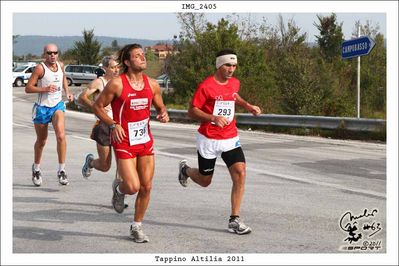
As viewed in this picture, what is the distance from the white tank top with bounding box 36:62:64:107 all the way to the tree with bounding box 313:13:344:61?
32.0 meters

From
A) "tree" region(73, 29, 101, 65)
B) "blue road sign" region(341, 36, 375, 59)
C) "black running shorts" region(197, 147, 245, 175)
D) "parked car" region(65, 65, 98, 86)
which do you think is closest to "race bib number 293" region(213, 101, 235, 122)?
"black running shorts" region(197, 147, 245, 175)

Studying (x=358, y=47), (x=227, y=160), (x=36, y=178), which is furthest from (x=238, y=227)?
(x=358, y=47)

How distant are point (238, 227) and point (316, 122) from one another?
11.6 m

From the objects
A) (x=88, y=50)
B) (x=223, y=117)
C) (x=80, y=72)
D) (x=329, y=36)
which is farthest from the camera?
(x=88, y=50)

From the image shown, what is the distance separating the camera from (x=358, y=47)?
18.9 metres

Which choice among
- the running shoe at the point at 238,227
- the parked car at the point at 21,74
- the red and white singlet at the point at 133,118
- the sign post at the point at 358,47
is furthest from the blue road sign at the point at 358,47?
the parked car at the point at 21,74

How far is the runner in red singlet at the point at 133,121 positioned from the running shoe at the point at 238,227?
959 millimetres

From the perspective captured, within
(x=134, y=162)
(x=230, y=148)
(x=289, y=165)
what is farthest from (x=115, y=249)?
(x=289, y=165)

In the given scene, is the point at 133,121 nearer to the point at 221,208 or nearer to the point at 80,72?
the point at 221,208

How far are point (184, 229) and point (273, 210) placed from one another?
4.82 ft

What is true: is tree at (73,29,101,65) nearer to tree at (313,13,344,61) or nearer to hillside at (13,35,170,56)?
hillside at (13,35,170,56)

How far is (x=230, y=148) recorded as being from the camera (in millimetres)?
7902

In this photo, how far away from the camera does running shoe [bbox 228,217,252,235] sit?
7.48 metres

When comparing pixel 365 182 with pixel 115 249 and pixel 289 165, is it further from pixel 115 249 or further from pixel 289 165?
Answer: pixel 115 249
